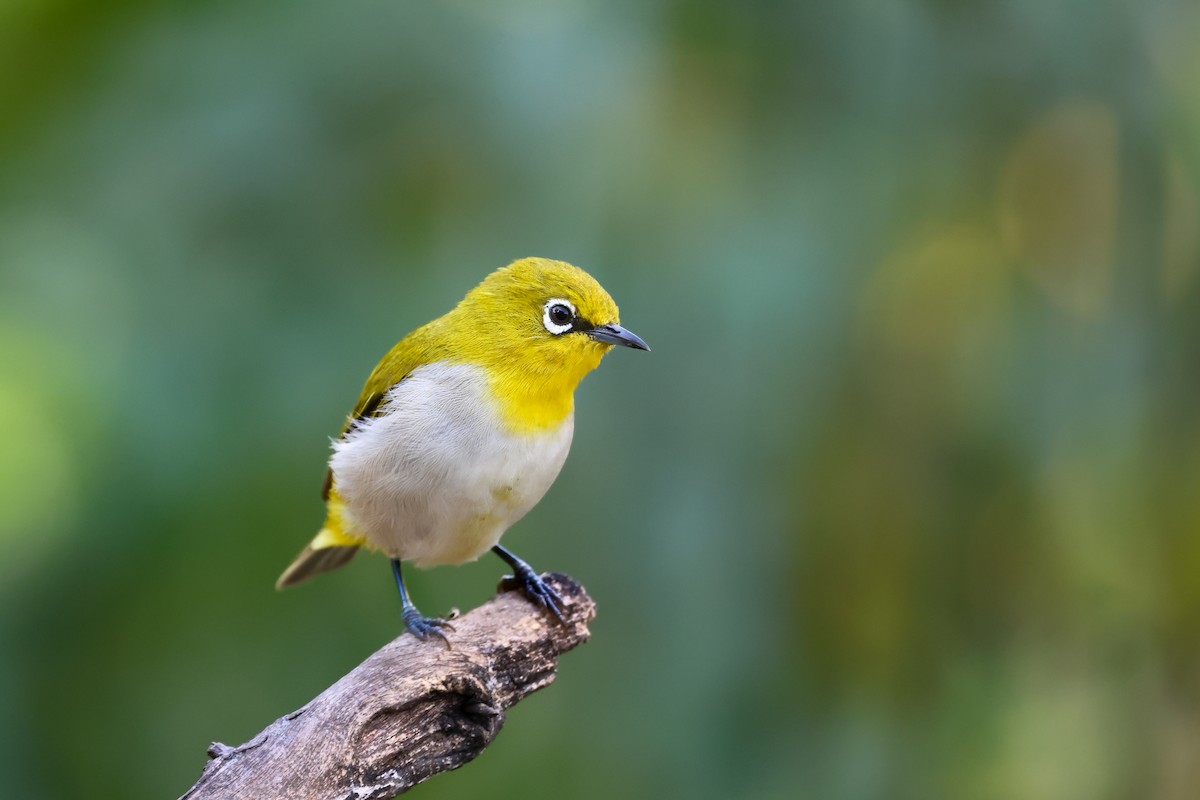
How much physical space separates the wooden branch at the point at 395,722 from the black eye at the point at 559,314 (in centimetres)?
99

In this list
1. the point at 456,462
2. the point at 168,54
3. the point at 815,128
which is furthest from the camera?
the point at 815,128

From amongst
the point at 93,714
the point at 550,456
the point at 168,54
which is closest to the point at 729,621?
the point at 550,456

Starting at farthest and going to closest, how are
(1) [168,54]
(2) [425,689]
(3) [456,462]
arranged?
(1) [168,54], (3) [456,462], (2) [425,689]

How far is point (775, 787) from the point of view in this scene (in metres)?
5.05

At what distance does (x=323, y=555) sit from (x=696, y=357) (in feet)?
5.47

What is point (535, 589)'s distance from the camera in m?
4.20

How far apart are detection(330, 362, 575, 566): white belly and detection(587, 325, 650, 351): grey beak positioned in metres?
0.30

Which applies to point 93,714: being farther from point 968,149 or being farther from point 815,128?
point 968,149

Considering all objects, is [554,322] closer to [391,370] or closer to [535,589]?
[391,370]

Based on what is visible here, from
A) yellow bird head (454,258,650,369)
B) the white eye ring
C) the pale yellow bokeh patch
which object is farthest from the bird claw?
the pale yellow bokeh patch

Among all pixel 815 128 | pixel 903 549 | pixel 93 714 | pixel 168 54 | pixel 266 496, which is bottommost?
pixel 93 714

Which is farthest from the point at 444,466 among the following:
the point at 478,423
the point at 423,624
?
the point at 423,624

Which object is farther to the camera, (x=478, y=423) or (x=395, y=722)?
(x=478, y=423)

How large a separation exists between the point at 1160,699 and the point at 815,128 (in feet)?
9.01
